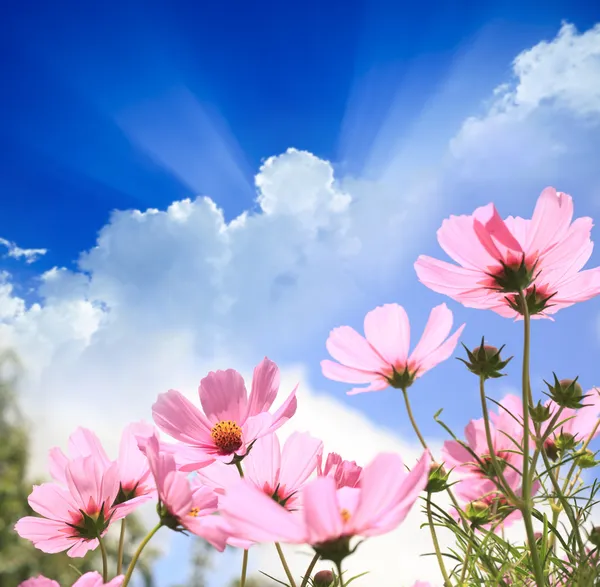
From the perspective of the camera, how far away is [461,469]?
2.04 ft

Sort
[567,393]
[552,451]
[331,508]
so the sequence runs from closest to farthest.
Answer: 1. [331,508]
2. [567,393]
3. [552,451]

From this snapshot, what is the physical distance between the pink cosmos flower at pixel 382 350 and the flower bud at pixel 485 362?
0.04 meters

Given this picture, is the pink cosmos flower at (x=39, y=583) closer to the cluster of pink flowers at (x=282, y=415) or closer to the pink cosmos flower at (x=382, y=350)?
the cluster of pink flowers at (x=282, y=415)

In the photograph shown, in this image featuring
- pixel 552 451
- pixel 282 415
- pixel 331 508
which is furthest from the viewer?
pixel 552 451

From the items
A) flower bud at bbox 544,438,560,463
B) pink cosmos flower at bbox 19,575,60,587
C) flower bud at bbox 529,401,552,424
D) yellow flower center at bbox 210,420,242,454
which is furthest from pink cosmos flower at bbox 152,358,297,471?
flower bud at bbox 544,438,560,463

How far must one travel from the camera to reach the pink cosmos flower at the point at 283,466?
43cm

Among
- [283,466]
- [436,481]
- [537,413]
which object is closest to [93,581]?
[283,466]

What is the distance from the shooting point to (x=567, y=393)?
50 cm

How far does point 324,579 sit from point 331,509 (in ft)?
0.91

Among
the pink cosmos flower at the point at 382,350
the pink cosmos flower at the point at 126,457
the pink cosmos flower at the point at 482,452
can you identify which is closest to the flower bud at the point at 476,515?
the pink cosmos flower at the point at 482,452

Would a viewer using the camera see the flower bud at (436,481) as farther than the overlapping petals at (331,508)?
Yes

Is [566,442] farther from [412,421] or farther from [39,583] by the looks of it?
[39,583]

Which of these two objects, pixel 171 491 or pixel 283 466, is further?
pixel 283 466

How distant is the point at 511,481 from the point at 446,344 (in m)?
0.22
